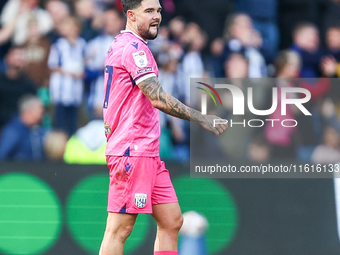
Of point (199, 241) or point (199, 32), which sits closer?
point (199, 241)

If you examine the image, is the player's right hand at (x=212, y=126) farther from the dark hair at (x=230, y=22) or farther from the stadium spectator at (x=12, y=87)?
the dark hair at (x=230, y=22)

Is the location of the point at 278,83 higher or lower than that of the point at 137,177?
higher

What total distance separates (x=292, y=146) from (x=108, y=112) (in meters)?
2.24

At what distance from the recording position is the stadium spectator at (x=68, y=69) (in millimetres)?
5582

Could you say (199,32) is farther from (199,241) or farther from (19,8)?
(199,241)

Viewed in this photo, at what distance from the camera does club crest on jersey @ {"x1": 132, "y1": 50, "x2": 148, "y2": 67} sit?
3031 mm

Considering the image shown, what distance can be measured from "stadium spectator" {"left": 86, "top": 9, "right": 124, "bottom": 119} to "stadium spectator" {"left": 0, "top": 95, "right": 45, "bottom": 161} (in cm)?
61

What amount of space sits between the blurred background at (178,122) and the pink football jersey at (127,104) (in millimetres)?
1436

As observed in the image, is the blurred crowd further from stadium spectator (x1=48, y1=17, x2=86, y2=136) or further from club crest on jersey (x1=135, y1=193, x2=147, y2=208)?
club crest on jersey (x1=135, y1=193, x2=147, y2=208)

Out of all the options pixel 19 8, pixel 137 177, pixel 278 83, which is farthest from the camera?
pixel 19 8

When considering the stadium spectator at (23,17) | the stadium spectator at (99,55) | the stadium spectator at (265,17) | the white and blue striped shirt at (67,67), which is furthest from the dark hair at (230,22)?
the stadium spectator at (23,17)

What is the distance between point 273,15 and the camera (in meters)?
6.34

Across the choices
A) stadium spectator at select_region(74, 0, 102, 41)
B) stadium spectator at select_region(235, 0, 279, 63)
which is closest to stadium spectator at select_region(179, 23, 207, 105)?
stadium spectator at select_region(235, 0, 279, 63)

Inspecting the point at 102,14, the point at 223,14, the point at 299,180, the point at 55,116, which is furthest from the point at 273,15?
the point at 55,116
